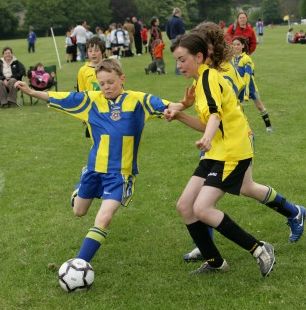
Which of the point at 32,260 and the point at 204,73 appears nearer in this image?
the point at 204,73

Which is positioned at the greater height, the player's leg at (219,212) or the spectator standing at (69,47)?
the player's leg at (219,212)

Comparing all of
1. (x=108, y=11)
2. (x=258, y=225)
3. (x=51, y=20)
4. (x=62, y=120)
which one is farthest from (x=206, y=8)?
(x=258, y=225)

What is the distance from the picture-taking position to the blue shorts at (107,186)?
491 cm

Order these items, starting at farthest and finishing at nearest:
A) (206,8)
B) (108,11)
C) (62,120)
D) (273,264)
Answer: (206,8), (108,11), (62,120), (273,264)

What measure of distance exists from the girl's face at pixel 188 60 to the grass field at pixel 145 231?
5.50 feet

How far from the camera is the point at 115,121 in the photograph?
4996mm

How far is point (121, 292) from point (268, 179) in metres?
3.69

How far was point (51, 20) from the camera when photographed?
288 feet


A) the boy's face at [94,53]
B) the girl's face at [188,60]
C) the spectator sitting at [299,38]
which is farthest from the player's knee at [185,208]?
the spectator sitting at [299,38]

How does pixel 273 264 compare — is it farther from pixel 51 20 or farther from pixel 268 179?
pixel 51 20

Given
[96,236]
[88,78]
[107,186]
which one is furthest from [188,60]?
[88,78]

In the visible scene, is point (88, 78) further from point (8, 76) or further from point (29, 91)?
point (8, 76)

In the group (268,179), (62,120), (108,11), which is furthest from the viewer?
(108,11)

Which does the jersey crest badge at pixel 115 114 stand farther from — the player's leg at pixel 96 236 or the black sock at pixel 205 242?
the black sock at pixel 205 242
